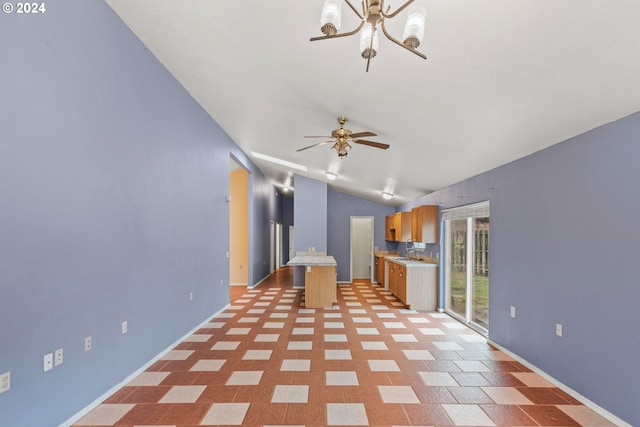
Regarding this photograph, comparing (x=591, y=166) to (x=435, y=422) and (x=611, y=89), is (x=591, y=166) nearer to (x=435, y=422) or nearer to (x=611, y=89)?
(x=611, y=89)

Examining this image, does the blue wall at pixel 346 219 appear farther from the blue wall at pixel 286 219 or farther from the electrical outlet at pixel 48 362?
the electrical outlet at pixel 48 362

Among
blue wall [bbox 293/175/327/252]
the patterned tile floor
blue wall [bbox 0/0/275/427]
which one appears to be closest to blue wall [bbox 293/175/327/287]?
blue wall [bbox 293/175/327/252]

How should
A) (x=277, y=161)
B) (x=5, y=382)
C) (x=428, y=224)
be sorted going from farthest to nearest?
(x=277, y=161), (x=428, y=224), (x=5, y=382)

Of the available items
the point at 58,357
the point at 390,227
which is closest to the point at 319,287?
the point at 390,227

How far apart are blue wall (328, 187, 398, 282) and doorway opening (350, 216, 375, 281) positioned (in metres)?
0.32

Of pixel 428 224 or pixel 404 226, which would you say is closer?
pixel 428 224

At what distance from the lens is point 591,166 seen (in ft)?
8.72

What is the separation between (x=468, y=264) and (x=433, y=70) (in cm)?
355

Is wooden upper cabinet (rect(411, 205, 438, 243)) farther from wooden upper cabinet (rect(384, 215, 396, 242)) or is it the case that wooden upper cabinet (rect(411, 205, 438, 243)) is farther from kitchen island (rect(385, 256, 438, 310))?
wooden upper cabinet (rect(384, 215, 396, 242))

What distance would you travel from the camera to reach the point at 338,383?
3035 mm

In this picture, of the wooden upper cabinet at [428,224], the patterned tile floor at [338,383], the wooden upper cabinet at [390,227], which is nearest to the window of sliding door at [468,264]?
the wooden upper cabinet at [428,224]

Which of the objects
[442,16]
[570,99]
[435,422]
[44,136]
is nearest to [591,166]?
[570,99]

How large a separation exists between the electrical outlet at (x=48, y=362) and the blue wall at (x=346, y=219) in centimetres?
780

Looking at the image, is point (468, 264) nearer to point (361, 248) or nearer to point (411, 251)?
point (411, 251)
